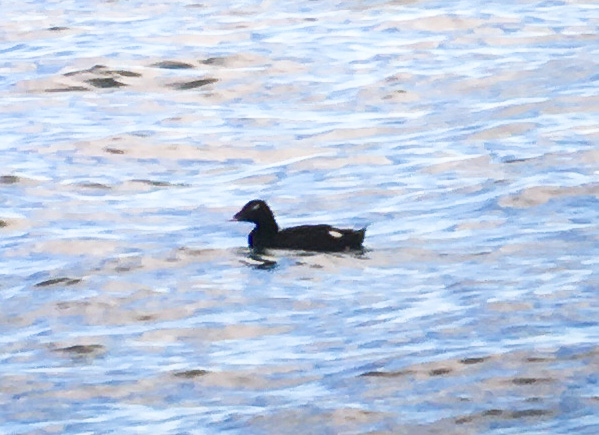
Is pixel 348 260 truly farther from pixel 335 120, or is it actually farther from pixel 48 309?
pixel 335 120

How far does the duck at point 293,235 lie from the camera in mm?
14438

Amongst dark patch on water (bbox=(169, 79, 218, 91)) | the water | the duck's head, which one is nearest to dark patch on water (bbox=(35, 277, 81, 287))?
the water

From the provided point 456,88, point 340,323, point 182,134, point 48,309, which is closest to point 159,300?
point 48,309

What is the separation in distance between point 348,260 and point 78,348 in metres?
2.70

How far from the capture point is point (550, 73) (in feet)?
73.4

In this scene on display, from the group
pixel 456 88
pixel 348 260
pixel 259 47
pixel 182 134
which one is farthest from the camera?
pixel 259 47

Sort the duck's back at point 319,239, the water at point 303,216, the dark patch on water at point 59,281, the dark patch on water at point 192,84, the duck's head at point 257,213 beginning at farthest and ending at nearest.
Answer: the dark patch on water at point 192,84 < the duck's head at point 257,213 < the duck's back at point 319,239 < the dark patch on water at point 59,281 < the water at point 303,216

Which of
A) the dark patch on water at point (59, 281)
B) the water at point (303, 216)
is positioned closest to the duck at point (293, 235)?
the water at point (303, 216)

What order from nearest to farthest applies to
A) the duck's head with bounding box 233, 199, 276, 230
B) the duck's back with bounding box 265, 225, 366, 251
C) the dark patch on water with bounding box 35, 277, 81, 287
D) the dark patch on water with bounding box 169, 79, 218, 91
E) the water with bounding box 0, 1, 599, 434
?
the water with bounding box 0, 1, 599, 434 < the dark patch on water with bounding box 35, 277, 81, 287 < the duck's back with bounding box 265, 225, 366, 251 < the duck's head with bounding box 233, 199, 276, 230 < the dark patch on water with bounding box 169, 79, 218, 91

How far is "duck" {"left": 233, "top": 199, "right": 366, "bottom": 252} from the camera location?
14438 mm

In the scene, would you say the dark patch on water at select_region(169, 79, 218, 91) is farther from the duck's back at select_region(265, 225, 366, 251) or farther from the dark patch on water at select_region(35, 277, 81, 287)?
the dark patch on water at select_region(35, 277, 81, 287)

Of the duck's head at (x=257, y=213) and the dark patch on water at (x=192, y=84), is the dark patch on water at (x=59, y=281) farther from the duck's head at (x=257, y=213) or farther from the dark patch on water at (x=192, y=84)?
the dark patch on water at (x=192, y=84)

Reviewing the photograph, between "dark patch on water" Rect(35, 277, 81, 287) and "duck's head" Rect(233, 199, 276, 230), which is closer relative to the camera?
"dark patch on water" Rect(35, 277, 81, 287)

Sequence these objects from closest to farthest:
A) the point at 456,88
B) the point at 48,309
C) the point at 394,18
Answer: the point at 48,309 → the point at 456,88 → the point at 394,18
